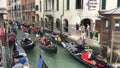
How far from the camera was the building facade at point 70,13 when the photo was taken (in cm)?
2091

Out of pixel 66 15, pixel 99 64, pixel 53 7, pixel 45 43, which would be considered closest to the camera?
pixel 99 64

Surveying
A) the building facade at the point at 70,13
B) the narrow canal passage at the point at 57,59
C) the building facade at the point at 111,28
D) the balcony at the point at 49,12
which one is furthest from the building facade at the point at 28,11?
the building facade at the point at 111,28

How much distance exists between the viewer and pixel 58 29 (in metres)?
25.2

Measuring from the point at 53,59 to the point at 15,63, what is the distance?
5103mm

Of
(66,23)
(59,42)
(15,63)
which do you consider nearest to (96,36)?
(59,42)

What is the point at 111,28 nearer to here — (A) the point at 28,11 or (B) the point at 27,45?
(B) the point at 27,45

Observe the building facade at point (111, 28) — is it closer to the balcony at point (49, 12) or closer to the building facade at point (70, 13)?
the building facade at point (70, 13)

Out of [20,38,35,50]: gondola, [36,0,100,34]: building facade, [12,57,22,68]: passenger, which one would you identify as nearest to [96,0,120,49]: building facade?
[20,38,35,50]: gondola

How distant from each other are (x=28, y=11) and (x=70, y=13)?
52.9 ft

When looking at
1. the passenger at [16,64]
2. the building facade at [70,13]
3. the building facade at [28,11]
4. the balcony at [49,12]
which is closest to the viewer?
the passenger at [16,64]

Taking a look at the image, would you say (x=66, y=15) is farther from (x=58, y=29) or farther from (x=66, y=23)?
(x=58, y=29)

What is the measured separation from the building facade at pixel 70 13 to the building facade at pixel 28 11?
→ 27.4 feet

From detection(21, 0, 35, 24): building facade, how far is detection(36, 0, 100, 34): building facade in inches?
329

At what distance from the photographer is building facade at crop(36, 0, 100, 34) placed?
20.9 meters
